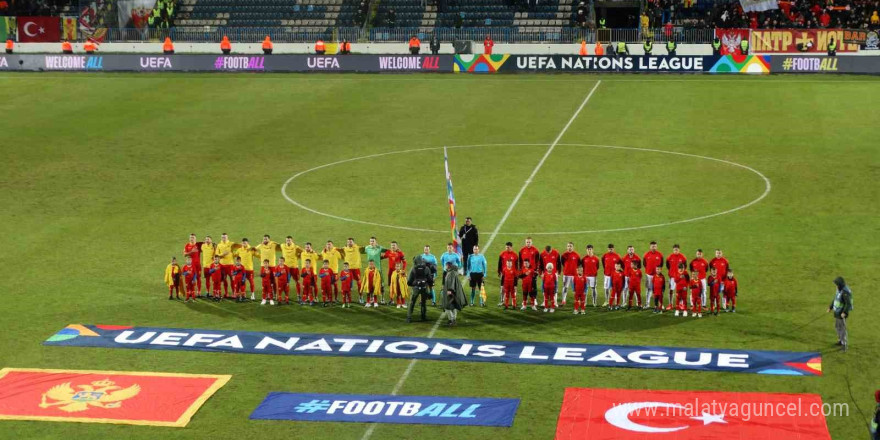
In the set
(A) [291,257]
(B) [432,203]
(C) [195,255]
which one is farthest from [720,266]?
(B) [432,203]

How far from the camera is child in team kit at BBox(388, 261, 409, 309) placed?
27.1 metres

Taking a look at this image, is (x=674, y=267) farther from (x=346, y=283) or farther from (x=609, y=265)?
(x=346, y=283)

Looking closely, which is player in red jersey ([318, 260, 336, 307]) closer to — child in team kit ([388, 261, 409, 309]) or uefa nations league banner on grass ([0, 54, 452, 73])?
child in team kit ([388, 261, 409, 309])

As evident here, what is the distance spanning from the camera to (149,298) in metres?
28.0

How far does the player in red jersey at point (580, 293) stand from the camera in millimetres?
26828

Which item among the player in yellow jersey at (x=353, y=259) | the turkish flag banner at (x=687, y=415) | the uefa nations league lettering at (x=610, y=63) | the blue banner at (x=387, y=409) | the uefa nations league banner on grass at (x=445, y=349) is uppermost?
the uefa nations league lettering at (x=610, y=63)

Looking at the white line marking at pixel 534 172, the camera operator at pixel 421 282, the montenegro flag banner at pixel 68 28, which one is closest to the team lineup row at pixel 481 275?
the camera operator at pixel 421 282

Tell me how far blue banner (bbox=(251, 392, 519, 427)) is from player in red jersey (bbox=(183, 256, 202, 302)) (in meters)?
6.73

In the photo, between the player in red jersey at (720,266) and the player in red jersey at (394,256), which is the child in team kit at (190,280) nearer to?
the player in red jersey at (394,256)

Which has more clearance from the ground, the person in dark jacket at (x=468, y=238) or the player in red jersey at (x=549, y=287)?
the person in dark jacket at (x=468, y=238)

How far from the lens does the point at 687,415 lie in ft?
67.8

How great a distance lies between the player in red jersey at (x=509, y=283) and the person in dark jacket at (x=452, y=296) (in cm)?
157

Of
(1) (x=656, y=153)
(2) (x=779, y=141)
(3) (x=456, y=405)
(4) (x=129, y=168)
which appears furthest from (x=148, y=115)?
(3) (x=456, y=405)

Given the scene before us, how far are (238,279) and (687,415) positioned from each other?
38.1 feet
